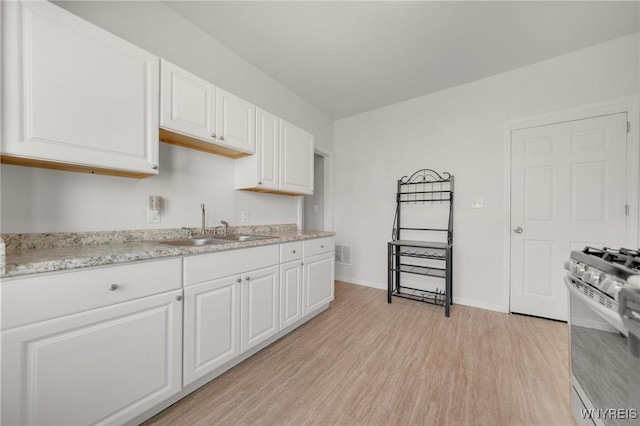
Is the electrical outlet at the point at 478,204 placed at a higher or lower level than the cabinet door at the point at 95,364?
higher

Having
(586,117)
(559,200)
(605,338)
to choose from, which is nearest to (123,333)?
(605,338)

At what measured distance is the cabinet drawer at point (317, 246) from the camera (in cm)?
231

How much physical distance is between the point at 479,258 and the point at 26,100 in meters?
3.81

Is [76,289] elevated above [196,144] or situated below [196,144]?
below

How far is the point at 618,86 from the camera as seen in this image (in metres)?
2.21

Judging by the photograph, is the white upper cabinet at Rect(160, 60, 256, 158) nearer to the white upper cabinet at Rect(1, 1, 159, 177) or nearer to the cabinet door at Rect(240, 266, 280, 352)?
the white upper cabinet at Rect(1, 1, 159, 177)

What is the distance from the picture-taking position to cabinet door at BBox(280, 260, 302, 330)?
6.62ft

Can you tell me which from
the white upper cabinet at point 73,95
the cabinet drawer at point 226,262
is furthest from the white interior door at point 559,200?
the white upper cabinet at point 73,95

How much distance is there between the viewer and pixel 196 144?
1.90 meters

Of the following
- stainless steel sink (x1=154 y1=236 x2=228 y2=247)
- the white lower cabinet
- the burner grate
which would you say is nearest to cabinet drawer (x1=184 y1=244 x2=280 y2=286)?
the white lower cabinet

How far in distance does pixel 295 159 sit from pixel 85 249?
186cm

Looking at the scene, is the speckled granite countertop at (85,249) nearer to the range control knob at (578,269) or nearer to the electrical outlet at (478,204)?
the range control knob at (578,269)

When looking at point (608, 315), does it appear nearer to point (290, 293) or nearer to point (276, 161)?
point (290, 293)

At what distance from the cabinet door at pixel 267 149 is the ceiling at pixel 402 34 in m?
0.71
